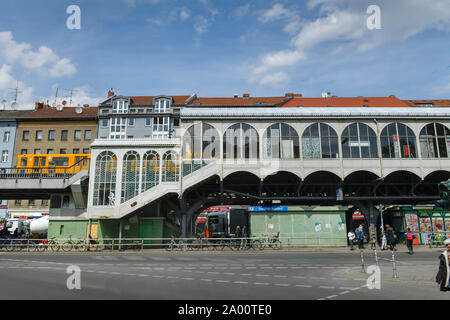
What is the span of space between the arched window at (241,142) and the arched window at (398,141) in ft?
38.4

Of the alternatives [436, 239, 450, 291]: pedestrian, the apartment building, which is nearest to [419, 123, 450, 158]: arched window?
[436, 239, 450, 291]: pedestrian

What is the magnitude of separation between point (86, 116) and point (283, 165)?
39.5m

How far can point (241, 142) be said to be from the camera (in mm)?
30141

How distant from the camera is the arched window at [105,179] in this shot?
2836cm

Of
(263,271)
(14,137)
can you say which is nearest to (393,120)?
(263,271)

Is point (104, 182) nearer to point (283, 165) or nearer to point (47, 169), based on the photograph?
point (47, 169)

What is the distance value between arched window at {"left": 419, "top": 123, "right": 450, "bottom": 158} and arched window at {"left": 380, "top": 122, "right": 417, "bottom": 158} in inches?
37.7

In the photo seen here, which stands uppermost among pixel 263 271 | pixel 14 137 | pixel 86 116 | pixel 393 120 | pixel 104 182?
pixel 86 116

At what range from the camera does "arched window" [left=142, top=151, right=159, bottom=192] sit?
93.3 feet

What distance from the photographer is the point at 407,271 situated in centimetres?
1337

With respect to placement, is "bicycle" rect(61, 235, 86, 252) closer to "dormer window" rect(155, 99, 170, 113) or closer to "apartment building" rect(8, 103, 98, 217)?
"apartment building" rect(8, 103, 98, 217)

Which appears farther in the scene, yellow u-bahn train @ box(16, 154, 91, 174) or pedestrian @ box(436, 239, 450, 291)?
yellow u-bahn train @ box(16, 154, 91, 174)

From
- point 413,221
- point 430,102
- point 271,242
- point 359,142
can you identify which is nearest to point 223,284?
point 271,242

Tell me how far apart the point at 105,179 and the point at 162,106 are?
2872 cm
